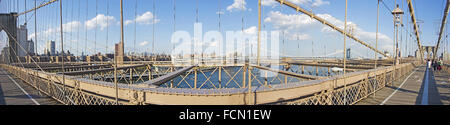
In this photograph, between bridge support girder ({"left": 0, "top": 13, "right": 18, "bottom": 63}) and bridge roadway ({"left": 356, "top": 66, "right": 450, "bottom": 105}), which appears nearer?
bridge roadway ({"left": 356, "top": 66, "right": 450, "bottom": 105})

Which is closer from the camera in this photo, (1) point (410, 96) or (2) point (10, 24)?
(1) point (410, 96)

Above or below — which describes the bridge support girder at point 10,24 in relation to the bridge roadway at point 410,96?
above

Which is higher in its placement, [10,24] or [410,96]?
[10,24]

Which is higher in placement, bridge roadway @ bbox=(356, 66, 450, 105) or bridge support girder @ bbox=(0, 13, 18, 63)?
bridge support girder @ bbox=(0, 13, 18, 63)

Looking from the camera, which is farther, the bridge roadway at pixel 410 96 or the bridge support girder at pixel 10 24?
the bridge support girder at pixel 10 24
